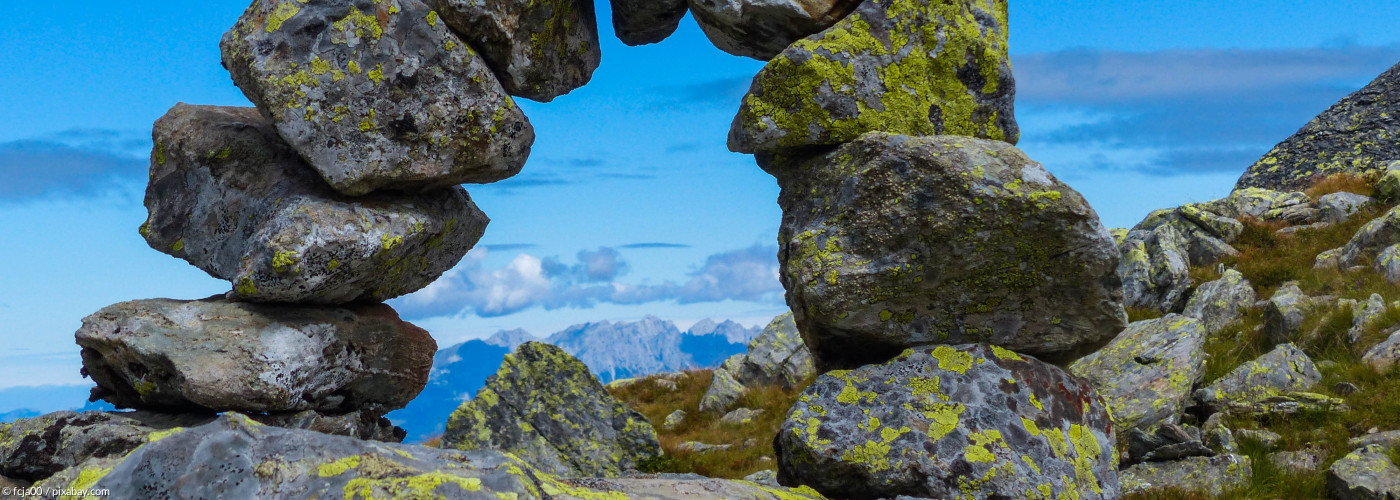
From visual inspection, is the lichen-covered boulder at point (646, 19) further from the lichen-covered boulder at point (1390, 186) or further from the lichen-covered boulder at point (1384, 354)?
the lichen-covered boulder at point (1390, 186)

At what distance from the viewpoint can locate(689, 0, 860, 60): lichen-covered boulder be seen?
934cm

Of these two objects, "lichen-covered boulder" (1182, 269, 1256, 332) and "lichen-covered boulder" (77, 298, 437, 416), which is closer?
"lichen-covered boulder" (77, 298, 437, 416)

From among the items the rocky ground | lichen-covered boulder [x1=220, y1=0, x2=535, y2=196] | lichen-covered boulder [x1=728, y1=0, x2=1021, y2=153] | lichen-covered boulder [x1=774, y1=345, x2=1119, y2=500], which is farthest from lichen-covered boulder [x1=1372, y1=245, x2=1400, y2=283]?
lichen-covered boulder [x1=220, y1=0, x2=535, y2=196]

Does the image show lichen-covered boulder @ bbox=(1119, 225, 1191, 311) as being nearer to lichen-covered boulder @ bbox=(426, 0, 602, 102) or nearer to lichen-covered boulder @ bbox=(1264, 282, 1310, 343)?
lichen-covered boulder @ bbox=(1264, 282, 1310, 343)

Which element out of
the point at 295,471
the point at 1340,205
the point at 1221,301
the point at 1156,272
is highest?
the point at 1340,205

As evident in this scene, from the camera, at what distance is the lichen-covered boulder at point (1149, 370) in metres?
12.3

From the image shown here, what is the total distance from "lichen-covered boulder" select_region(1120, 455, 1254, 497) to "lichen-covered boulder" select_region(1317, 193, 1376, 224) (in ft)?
61.1

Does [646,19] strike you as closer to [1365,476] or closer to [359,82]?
[359,82]

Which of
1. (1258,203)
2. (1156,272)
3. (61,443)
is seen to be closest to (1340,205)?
(1258,203)

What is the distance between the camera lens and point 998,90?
32.3 ft

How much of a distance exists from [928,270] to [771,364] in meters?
16.1

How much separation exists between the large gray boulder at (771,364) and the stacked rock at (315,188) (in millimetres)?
14215

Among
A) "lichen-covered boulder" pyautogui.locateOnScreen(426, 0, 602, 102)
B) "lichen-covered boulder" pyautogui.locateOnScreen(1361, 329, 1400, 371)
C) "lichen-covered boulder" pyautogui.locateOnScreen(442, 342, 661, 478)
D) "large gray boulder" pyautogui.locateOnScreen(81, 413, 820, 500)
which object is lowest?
"lichen-covered boulder" pyautogui.locateOnScreen(442, 342, 661, 478)

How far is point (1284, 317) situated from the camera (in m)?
15.7
